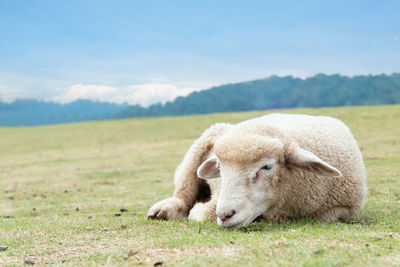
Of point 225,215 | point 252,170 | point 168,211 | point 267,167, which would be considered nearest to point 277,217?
point 267,167

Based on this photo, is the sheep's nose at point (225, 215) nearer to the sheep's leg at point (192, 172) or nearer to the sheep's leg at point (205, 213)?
the sheep's leg at point (205, 213)

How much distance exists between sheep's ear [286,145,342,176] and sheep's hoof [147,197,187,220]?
98.4 inches

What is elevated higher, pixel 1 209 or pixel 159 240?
pixel 159 240

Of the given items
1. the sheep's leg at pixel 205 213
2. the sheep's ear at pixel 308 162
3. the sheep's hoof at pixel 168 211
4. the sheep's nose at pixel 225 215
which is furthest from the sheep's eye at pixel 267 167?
the sheep's hoof at pixel 168 211

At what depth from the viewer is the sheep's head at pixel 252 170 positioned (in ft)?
16.4

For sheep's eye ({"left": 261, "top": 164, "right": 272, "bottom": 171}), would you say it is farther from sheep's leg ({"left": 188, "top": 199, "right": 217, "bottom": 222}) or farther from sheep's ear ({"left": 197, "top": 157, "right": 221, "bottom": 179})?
sheep's leg ({"left": 188, "top": 199, "right": 217, "bottom": 222})

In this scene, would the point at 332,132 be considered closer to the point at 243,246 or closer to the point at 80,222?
the point at 243,246

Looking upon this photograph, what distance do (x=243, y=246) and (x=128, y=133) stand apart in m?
44.3

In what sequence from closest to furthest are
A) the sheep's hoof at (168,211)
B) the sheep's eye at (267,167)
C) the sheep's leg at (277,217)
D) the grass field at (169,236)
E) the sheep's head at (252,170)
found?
the grass field at (169,236)
the sheep's head at (252,170)
the sheep's eye at (267,167)
the sheep's leg at (277,217)
the sheep's hoof at (168,211)

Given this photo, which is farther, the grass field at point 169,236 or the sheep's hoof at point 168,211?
the sheep's hoof at point 168,211

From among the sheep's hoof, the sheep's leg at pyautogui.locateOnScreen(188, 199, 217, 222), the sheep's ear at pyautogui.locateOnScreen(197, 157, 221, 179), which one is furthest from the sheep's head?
the sheep's hoof

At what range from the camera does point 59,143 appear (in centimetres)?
4341

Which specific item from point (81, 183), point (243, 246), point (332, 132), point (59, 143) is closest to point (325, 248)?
point (243, 246)

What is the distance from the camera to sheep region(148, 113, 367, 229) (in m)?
5.15
